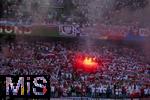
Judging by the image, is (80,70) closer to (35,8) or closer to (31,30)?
(31,30)

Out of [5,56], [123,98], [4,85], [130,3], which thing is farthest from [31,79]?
[130,3]

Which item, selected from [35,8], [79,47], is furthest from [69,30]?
[35,8]

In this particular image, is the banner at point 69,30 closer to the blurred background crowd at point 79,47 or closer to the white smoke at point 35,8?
the blurred background crowd at point 79,47

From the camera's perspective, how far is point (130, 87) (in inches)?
861

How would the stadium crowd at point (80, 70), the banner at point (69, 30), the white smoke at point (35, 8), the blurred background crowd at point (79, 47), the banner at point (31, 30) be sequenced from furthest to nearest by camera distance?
1. the white smoke at point (35, 8)
2. the banner at point (69, 30)
3. the banner at point (31, 30)
4. the blurred background crowd at point (79, 47)
5. the stadium crowd at point (80, 70)

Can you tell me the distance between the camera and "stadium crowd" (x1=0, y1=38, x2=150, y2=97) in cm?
2162

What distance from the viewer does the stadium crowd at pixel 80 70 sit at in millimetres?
21625

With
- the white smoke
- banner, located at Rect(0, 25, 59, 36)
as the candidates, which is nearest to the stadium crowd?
banner, located at Rect(0, 25, 59, 36)

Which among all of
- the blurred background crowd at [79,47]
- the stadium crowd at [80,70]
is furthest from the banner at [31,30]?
the stadium crowd at [80,70]

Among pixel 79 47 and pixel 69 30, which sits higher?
pixel 69 30

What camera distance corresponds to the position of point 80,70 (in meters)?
24.1

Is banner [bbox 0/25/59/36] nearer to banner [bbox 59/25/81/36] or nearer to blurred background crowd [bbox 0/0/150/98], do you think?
banner [bbox 59/25/81/36]

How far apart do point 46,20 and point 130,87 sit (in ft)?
18.3

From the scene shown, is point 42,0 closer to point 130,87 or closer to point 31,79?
point 130,87
